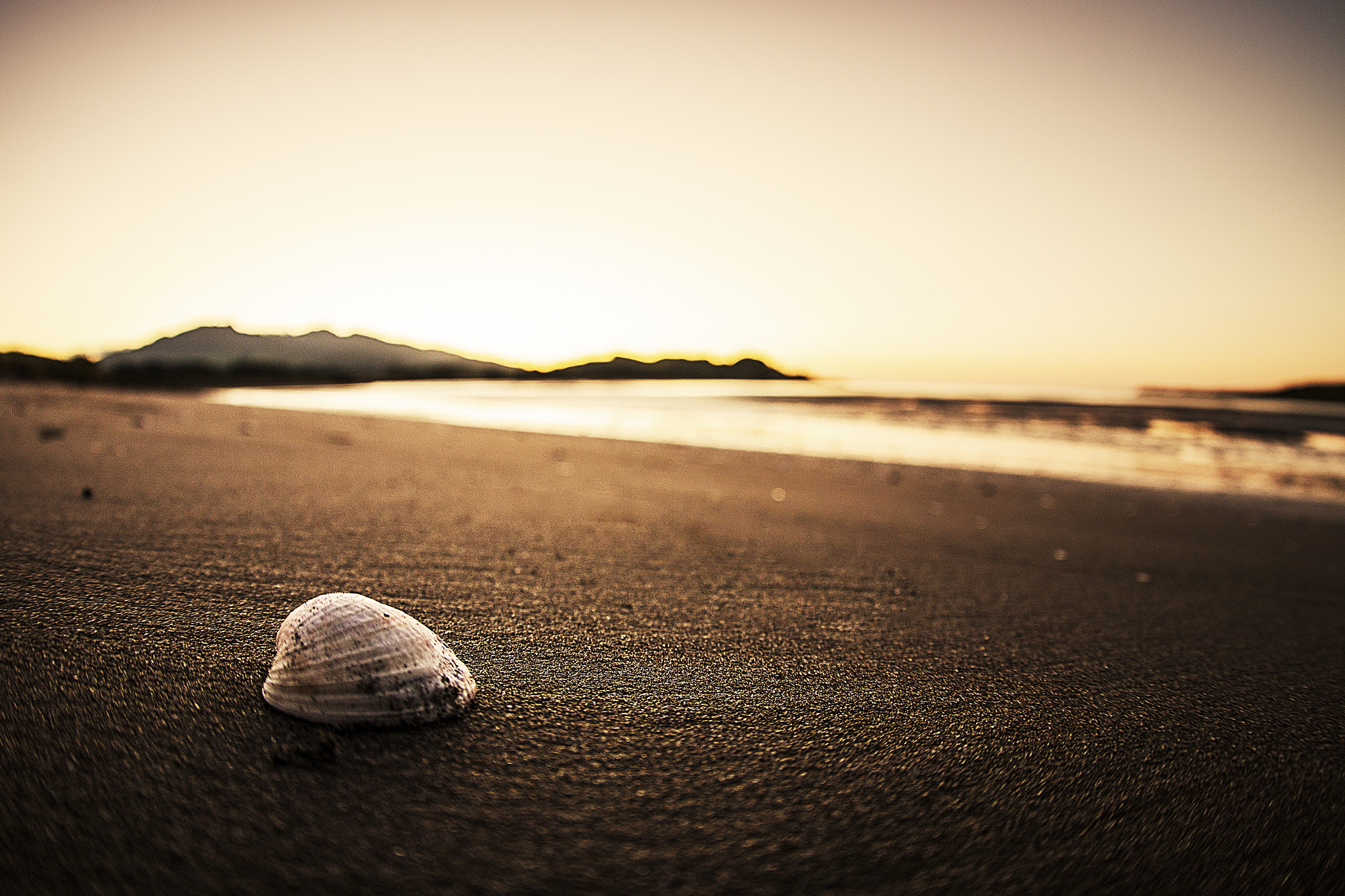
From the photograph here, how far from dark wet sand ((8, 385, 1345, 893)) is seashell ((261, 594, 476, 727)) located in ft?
0.15

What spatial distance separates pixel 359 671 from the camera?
1303mm

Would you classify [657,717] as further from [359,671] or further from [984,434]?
[984,434]

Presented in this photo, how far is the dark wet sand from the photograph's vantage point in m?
1.02

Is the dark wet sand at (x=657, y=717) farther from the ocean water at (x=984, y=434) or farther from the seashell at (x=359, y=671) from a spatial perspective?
the ocean water at (x=984, y=434)

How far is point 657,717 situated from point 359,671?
0.64 m

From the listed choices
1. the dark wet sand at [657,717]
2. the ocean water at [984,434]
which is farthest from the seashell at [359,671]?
the ocean water at [984,434]

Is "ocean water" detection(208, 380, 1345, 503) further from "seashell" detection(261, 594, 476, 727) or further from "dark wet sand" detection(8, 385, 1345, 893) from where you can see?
"seashell" detection(261, 594, 476, 727)

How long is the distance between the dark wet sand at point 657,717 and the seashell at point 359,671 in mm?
44

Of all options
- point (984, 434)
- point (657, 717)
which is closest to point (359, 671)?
point (657, 717)

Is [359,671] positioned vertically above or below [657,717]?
above

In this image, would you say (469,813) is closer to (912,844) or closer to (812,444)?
(912,844)

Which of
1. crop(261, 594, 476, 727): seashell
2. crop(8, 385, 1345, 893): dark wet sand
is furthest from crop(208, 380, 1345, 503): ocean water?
crop(261, 594, 476, 727): seashell

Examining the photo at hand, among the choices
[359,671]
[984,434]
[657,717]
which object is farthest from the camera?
[984,434]

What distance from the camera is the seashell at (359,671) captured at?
4.24 feet
